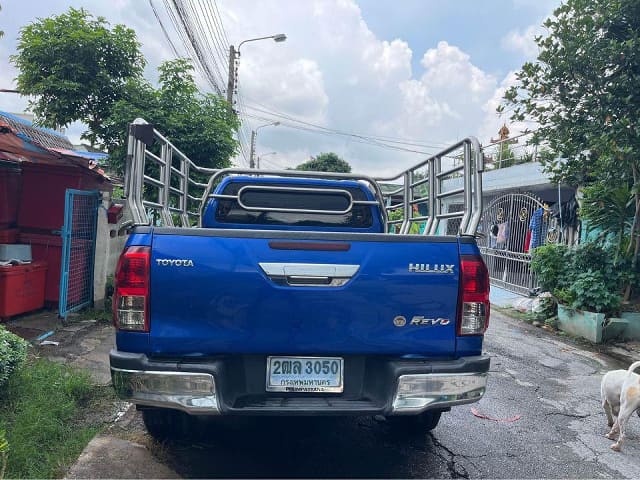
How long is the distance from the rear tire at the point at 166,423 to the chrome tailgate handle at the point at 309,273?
49.7 inches

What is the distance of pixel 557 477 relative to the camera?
3117mm

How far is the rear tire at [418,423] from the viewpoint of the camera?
3437 millimetres

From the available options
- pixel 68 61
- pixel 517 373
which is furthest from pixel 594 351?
pixel 68 61

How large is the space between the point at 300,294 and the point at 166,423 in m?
1.39

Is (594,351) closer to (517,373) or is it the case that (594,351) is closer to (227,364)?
(517,373)

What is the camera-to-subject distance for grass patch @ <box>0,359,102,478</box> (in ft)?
9.53

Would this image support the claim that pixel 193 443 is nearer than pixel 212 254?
No

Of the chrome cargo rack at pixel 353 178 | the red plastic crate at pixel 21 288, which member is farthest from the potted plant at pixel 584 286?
the red plastic crate at pixel 21 288

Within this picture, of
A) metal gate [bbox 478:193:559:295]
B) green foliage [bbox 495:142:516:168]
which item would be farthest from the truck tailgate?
green foliage [bbox 495:142:516:168]

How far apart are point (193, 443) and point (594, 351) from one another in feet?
19.1

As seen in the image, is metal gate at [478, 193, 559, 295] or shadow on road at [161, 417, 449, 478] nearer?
shadow on road at [161, 417, 449, 478]

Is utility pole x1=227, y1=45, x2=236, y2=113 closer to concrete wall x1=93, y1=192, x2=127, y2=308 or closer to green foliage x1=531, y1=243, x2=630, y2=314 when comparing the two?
concrete wall x1=93, y1=192, x2=127, y2=308

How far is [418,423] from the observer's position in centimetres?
351

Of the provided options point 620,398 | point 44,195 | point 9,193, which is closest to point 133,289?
point 620,398
